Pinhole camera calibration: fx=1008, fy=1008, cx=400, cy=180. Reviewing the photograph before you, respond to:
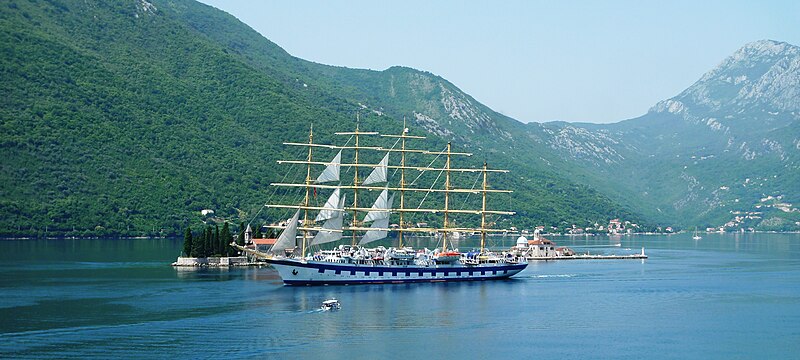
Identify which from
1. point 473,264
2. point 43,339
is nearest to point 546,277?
point 473,264

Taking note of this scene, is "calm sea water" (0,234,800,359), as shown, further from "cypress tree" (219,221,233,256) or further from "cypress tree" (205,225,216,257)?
"cypress tree" (219,221,233,256)

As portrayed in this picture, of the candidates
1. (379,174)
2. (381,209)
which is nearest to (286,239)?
(381,209)

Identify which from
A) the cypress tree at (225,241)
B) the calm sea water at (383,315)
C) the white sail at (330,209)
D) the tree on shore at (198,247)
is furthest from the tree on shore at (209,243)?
the white sail at (330,209)

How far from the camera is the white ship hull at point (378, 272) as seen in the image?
9319 cm

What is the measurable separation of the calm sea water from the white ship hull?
1.69 metres

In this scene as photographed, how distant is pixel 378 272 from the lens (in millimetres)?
98375

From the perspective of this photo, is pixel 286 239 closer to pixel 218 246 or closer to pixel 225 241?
pixel 218 246

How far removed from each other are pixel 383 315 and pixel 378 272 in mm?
26399

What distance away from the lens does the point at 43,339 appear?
5756cm

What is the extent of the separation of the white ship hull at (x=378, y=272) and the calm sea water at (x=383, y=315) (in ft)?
5.53

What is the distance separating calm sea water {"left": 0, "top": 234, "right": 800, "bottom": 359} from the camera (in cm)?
5816

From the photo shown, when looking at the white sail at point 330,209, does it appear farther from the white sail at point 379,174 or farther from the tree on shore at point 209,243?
the tree on shore at point 209,243

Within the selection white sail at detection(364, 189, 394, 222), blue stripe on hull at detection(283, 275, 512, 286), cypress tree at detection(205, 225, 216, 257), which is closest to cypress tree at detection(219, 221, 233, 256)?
cypress tree at detection(205, 225, 216, 257)

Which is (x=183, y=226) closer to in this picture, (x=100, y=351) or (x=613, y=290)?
(x=613, y=290)
